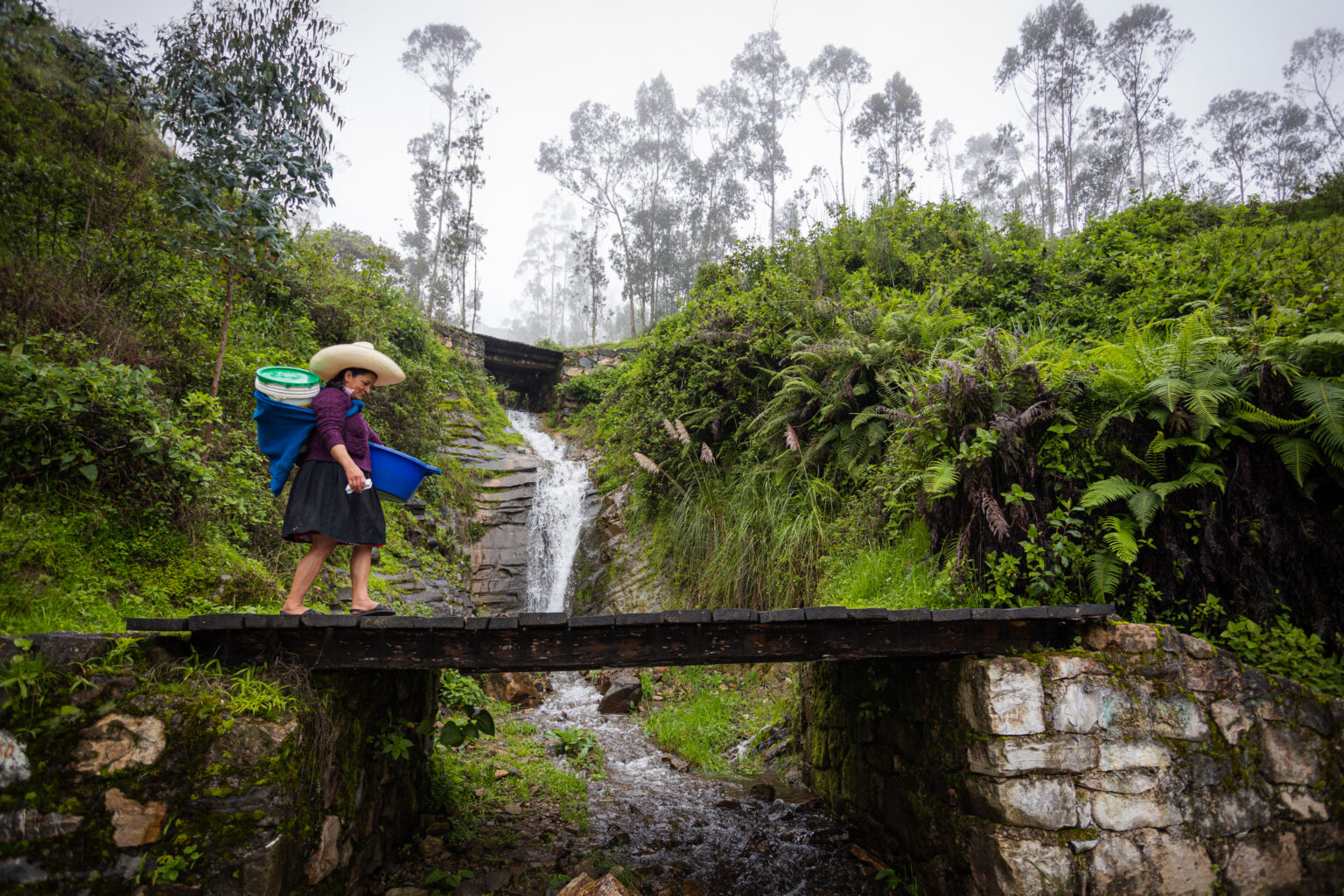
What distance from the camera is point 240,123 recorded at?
225 inches

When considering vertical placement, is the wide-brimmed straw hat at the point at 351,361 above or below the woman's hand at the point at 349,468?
above

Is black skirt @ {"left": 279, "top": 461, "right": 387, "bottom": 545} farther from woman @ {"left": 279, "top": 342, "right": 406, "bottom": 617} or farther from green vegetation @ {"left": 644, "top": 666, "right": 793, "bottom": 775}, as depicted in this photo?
green vegetation @ {"left": 644, "top": 666, "right": 793, "bottom": 775}

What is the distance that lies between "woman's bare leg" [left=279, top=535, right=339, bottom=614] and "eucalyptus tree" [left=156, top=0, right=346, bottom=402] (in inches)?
121

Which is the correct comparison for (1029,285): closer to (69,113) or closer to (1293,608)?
(1293,608)

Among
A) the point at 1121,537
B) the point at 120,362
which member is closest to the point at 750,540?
the point at 1121,537

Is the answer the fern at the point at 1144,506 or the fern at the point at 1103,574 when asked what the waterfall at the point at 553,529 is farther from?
the fern at the point at 1144,506

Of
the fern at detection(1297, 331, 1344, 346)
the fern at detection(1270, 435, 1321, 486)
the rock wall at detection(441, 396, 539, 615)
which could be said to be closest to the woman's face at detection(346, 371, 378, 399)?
the rock wall at detection(441, 396, 539, 615)

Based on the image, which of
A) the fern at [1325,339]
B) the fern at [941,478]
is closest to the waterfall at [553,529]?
the fern at [941,478]

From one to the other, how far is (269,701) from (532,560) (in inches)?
279

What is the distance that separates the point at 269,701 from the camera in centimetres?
276

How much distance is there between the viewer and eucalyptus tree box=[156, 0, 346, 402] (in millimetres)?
5543

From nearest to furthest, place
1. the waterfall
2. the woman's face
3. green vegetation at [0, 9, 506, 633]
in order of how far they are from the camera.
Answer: the woman's face < green vegetation at [0, 9, 506, 633] < the waterfall

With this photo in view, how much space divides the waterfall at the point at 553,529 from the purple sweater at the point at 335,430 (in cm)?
605

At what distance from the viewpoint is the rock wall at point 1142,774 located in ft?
9.63
